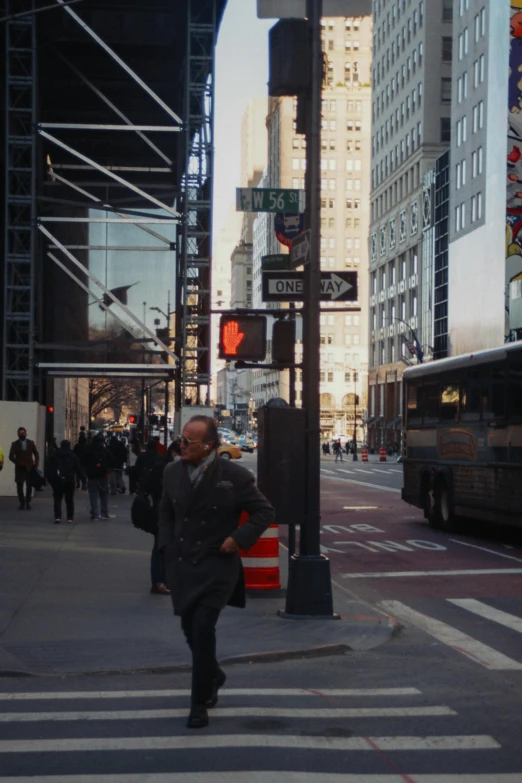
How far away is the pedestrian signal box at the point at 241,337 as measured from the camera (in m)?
11.9

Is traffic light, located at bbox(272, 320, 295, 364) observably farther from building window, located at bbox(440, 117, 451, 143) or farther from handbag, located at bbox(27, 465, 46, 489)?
building window, located at bbox(440, 117, 451, 143)

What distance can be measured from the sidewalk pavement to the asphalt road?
0.28m

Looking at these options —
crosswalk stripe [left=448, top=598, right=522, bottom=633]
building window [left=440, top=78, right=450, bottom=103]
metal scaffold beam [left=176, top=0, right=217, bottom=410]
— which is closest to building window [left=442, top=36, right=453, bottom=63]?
building window [left=440, top=78, right=450, bottom=103]

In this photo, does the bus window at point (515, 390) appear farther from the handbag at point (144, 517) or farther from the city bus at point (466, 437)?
the handbag at point (144, 517)

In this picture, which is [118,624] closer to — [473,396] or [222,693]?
[222,693]

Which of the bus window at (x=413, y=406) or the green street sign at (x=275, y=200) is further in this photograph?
the bus window at (x=413, y=406)

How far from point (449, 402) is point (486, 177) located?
197 ft

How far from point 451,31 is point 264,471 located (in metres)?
94.0

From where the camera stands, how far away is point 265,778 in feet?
20.2

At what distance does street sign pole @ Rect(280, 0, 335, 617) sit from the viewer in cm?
1152

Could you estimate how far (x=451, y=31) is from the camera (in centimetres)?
9894

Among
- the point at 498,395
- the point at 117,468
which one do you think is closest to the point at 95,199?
the point at 117,468

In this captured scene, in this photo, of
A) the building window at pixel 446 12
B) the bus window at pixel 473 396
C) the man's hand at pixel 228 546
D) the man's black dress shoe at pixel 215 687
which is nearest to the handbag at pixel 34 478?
the bus window at pixel 473 396

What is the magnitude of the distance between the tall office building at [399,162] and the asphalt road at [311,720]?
81.4 m
